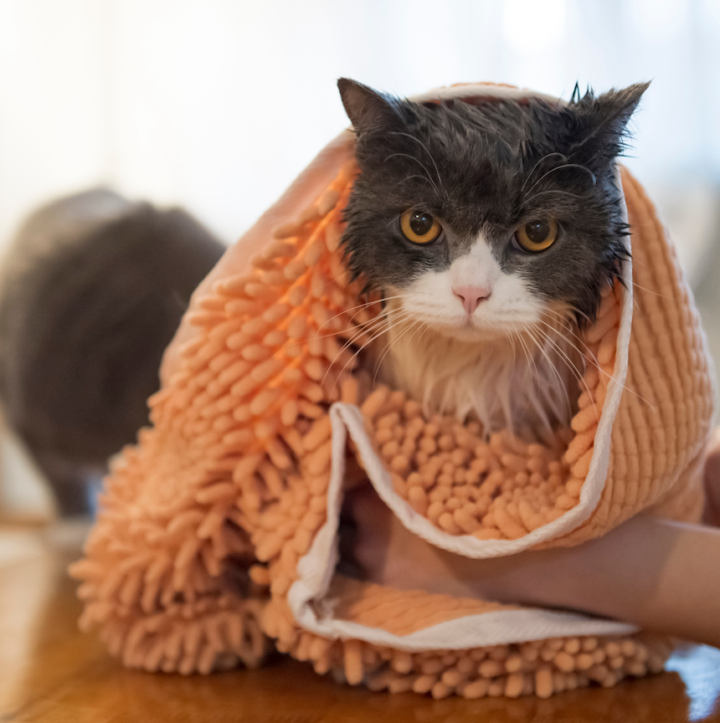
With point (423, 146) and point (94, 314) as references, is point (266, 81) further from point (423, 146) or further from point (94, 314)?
point (423, 146)

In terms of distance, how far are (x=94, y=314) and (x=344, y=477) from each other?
63cm

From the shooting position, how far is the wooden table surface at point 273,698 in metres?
0.64

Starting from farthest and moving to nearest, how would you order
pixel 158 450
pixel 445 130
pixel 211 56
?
pixel 211 56 < pixel 158 450 < pixel 445 130

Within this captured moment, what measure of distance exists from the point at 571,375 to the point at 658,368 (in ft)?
0.27

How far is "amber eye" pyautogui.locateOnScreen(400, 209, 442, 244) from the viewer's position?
0.64 m

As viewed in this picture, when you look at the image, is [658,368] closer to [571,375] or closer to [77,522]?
[571,375]

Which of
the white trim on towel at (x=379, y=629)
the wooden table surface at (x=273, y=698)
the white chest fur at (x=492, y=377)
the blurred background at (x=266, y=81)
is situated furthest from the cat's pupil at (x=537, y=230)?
the blurred background at (x=266, y=81)

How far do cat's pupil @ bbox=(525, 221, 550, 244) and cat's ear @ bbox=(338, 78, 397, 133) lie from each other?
0.16 metres

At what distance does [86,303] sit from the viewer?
3.88 feet

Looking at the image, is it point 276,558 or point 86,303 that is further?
point 86,303

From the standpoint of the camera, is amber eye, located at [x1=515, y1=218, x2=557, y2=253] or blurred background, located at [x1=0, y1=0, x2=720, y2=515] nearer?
amber eye, located at [x1=515, y1=218, x2=557, y2=253]

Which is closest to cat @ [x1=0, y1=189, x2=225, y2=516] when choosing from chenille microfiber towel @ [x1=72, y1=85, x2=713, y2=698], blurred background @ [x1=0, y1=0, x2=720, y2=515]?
blurred background @ [x1=0, y1=0, x2=720, y2=515]

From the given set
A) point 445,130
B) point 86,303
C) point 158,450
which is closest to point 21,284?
point 86,303

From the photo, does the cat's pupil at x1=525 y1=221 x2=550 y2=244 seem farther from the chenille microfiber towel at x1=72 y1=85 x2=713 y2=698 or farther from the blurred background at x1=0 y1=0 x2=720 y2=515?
the blurred background at x1=0 y1=0 x2=720 y2=515
